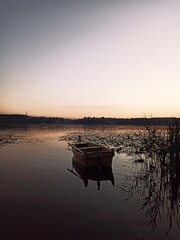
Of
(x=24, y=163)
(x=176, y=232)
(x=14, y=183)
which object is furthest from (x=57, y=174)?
(x=176, y=232)

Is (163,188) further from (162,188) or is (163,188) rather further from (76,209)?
(76,209)

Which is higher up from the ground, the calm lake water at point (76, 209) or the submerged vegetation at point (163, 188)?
the submerged vegetation at point (163, 188)

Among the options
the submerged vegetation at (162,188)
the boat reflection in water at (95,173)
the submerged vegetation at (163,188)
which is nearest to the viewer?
the submerged vegetation at (162,188)

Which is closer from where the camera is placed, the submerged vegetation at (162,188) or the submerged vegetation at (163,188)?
the submerged vegetation at (162,188)

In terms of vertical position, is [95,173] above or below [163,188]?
below

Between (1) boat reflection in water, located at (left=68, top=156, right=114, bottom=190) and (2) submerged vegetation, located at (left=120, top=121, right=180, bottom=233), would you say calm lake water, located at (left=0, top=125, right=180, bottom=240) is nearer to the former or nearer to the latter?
(2) submerged vegetation, located at (left=120, top=121, right=180, bottom=233)

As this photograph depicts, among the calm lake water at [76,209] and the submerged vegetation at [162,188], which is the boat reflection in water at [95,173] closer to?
the calm lake water at [76,209]

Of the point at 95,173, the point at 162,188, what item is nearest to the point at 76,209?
the point at 162,188

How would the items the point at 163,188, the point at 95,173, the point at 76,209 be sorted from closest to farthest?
the point at 76,209 < the point at 163,188 < the point at 95,173

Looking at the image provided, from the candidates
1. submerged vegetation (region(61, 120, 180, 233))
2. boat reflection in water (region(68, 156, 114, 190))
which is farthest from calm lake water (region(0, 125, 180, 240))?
boat reflection in water (region(68, 156, 114, 190))

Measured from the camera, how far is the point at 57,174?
16.5 metres

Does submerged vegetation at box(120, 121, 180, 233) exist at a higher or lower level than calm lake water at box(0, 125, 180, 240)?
higher

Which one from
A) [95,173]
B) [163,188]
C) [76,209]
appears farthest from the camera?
[95,173]

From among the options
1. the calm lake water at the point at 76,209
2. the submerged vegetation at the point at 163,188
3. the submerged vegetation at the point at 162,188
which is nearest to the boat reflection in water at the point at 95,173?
the calm lake water at the point at 76,209
